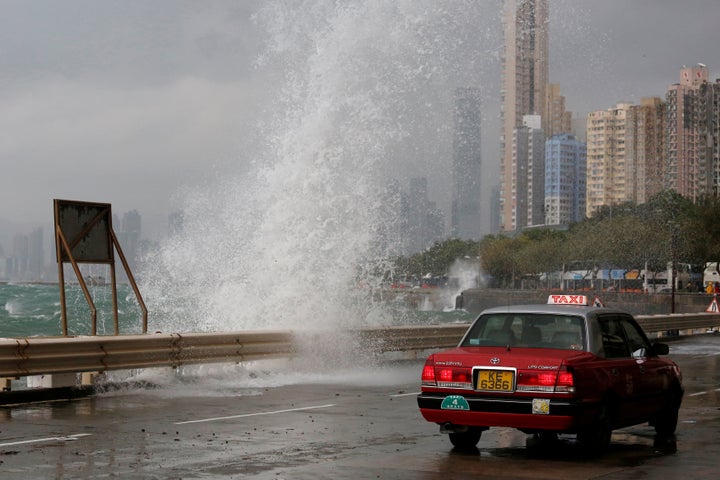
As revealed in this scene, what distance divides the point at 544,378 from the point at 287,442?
112 inches

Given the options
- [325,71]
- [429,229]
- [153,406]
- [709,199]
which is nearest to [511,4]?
[429,229]

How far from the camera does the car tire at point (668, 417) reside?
12.2 m

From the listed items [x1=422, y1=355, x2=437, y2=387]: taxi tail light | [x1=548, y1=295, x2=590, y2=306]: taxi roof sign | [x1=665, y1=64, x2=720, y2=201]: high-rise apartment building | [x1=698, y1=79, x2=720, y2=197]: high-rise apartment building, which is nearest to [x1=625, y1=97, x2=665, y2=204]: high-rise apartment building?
[x1=665, y1=64, x2=720, y2=201]: high-rise apartment building

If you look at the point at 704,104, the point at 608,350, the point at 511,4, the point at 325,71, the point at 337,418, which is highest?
the point at 704,104

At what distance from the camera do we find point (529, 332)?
10953 mm

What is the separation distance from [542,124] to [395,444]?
132446 millimetres

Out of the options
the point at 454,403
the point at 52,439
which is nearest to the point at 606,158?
the point at 454,403

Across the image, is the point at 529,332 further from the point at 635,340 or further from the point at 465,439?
the point at 635,340

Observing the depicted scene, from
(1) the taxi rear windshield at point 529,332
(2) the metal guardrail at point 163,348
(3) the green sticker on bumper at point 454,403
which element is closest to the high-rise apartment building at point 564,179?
→ (2) the metal guardrail at point 163,348

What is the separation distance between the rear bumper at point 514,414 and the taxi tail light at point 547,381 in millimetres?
109

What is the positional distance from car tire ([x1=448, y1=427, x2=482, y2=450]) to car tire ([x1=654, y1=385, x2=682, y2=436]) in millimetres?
Answer: 2434

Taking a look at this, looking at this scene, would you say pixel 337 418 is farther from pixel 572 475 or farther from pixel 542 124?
pixel 542 124

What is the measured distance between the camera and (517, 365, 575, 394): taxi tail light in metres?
9.88

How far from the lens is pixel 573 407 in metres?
9.84
